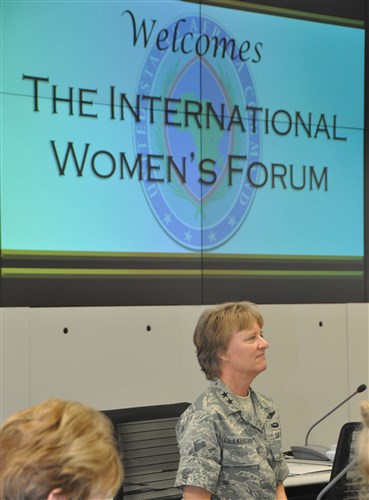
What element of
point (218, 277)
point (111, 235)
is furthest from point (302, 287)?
point (111, 235)

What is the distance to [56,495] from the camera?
1478mm

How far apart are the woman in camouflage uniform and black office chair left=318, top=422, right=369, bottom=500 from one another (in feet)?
0.66

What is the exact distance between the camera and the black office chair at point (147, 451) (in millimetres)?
3605

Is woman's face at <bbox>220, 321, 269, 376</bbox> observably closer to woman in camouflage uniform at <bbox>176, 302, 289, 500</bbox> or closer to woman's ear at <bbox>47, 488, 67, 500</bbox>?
woman in camouflage uniform at <bbox>176, 302, 289, 500</bbox>

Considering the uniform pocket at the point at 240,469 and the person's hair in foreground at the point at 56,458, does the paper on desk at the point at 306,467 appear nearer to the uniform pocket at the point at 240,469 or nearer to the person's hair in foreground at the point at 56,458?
the uniform pocket at the point at 240,469

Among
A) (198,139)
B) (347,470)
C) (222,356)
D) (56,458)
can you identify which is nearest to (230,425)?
(222,356)

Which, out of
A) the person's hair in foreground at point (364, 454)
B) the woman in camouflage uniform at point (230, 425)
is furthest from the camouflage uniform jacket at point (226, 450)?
the person's hair in foreground at point (364, 454)

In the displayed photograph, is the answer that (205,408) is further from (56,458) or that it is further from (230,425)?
(56,458)

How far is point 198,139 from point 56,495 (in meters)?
4.30

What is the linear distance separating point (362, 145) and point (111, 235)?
6.53ft

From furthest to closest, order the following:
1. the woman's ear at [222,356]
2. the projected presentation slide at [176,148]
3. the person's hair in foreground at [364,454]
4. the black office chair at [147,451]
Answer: the projected presentation slide at [176,148] < the black office chair at [147,451] < the woman's ear at [222,356] < the person's hair in foreground at [364,454]

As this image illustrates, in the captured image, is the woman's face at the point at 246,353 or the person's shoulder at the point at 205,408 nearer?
the person's shoulder at the point at 205,408

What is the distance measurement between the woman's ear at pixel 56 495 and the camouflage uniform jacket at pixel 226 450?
1.64 m

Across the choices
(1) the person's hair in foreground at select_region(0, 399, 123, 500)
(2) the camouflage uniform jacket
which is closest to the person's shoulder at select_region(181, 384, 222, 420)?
(2) the camouflage uniform jacket
